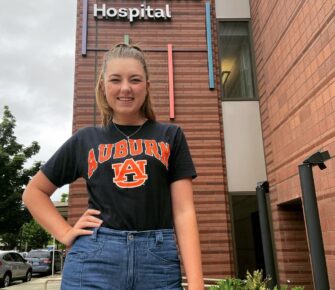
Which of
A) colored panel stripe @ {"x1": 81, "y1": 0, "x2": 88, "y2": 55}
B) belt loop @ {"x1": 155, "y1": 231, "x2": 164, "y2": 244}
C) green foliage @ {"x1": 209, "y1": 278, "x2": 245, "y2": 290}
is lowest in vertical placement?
green foliage @ {"x1": 209, "y1": 278, "x2": 245, "y2": 290}

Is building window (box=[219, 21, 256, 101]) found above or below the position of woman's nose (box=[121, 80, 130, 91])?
above

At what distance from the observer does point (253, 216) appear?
891cm

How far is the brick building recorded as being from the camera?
6473 millimetres

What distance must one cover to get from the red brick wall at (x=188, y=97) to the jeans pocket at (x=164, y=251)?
5927 millimetres

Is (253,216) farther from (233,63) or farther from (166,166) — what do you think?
(166,166)

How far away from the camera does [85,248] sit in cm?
149

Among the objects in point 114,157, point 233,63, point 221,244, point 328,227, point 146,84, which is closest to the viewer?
point 114,157

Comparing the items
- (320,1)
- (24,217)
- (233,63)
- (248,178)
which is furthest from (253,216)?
(24,217)

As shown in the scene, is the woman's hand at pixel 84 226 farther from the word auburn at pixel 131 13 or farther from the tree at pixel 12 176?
the tree at pixel 12 176

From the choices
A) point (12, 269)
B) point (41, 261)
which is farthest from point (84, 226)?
point (41, 261)

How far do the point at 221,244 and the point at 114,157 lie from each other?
6.05 m

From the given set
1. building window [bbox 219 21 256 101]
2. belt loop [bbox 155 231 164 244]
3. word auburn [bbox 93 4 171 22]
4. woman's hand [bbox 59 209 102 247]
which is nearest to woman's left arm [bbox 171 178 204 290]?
belt loop [bbox 155 231 164 244]

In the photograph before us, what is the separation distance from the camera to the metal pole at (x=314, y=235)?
410 centimetres

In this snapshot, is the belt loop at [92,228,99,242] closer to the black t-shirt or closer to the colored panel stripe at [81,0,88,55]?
the black t-shirt
